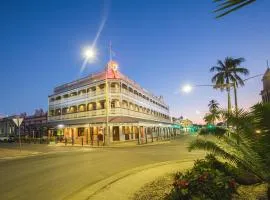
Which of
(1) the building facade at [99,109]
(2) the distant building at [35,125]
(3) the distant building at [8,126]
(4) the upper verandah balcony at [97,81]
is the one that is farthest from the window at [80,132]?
(3) the distant building at [8,126]

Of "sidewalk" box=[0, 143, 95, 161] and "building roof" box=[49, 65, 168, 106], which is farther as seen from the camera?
"building roof" box=[49, 65, 168, 106]

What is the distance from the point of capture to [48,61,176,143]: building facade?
38.2 m

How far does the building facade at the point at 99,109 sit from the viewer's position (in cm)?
3822

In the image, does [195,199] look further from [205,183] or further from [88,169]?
[88,169]

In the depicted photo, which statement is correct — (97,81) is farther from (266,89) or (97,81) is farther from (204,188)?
(266,89)

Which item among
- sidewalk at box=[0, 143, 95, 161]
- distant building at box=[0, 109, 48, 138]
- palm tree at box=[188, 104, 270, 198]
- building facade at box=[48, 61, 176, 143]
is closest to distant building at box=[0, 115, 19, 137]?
distant building at box=[0, 109, 48, 138]

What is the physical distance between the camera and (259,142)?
5441mm

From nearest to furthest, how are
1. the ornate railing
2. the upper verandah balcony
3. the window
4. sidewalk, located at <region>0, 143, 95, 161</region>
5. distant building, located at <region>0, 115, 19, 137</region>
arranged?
sidewalk, located at <region>0, 143, 95, 161</region> < the ornate railing < the upper verandah balcony < the window < distant building, located at <region>0, 115, 19, 137</region>

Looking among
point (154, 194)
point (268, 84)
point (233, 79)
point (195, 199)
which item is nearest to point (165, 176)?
point (154, 194)

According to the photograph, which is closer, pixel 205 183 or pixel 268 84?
pixel 205 183

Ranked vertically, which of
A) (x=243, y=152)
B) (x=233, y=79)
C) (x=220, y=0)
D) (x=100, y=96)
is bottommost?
(x=243, y=152)

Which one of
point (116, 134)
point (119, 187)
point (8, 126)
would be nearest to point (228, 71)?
point (116, 134)

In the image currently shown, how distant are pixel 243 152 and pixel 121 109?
3354 centimetres

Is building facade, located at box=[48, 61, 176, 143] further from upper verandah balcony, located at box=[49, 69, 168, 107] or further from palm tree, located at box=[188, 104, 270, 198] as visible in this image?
palm tree, located at box=[188, 104, 270, 198]
